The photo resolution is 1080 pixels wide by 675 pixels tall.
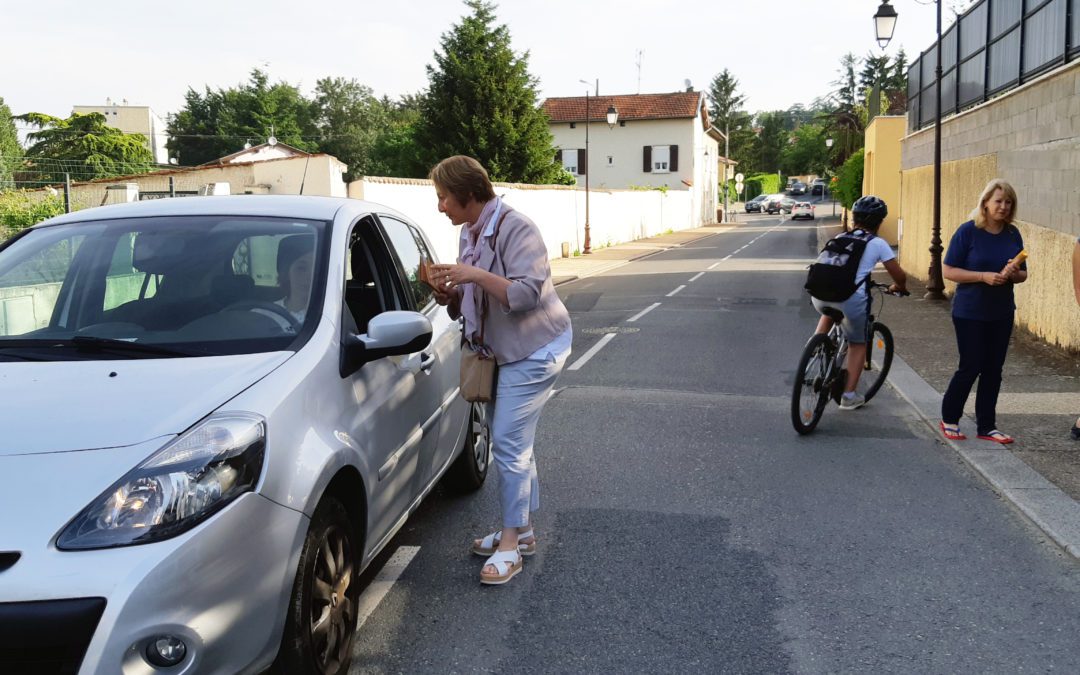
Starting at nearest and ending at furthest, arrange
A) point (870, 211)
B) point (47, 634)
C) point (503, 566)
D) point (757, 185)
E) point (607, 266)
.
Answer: point (47, 634) < point (503, 566) < point (870, 211) < point (607, 266) < point (757, 185)

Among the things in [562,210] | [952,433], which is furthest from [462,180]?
[562,210]

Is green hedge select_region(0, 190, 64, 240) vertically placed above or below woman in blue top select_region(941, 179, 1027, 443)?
above

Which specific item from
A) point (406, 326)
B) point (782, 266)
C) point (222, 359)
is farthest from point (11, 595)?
point (782, 266)

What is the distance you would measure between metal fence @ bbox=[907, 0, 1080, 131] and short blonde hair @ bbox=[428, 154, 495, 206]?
8.92 m

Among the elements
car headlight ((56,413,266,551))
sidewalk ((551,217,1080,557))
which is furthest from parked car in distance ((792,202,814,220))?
car headlight ((56,413,266,551))

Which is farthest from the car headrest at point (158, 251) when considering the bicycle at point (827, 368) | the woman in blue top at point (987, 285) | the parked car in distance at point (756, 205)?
the parked car in distance at point (756, 205)

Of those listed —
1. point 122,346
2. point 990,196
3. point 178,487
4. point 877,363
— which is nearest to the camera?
point 178,487

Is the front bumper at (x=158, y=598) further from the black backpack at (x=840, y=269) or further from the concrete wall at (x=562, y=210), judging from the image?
the black backpack at (x=840, y=269)

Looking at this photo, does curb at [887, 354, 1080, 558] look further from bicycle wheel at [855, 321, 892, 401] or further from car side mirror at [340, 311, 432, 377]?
car side mirror at [340, 311, 432, 377]

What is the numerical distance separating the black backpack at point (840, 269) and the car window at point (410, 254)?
3411mm

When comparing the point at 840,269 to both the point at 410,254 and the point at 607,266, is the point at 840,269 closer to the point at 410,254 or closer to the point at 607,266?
the point at 410,254

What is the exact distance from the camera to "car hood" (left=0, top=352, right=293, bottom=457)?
2.67 meters

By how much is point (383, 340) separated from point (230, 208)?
112 cm

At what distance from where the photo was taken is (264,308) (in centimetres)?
364
